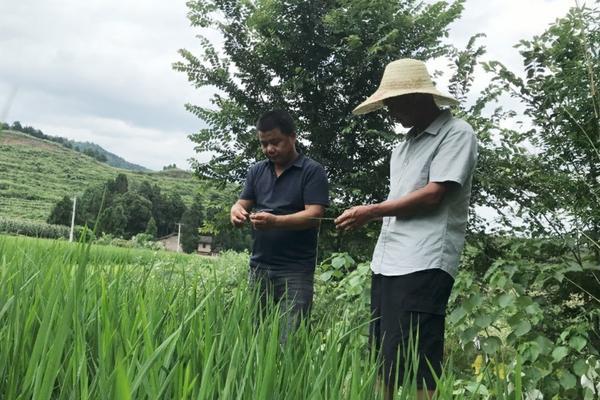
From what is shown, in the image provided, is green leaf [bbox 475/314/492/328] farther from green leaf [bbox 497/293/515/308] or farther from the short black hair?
the short black hair

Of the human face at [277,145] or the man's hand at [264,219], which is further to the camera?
the human face at [277,145]

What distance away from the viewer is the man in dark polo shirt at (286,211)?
239cm

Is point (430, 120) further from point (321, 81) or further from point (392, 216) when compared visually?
point (321, 81)

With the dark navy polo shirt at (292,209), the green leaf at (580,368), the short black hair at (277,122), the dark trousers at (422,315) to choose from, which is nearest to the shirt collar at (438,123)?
the dark trousers at (422,315)

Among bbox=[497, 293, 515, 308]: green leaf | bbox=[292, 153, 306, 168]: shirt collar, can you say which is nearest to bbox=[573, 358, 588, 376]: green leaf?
bbox=[497, 293, 515, 308]: green leaf

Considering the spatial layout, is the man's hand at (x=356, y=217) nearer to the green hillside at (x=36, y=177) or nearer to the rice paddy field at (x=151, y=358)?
the rice paddy field at (x=151, y=358)

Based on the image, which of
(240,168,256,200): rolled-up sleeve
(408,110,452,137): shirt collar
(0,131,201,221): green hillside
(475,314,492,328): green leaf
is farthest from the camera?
(240,168,256,200): rolled-up sleeve

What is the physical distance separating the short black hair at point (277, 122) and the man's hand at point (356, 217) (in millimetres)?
745

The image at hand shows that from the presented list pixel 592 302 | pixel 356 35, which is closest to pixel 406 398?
pixel 592 302

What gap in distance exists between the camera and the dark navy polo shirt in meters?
2.41

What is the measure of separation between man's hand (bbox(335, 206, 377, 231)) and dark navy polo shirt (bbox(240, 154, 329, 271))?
0.52m

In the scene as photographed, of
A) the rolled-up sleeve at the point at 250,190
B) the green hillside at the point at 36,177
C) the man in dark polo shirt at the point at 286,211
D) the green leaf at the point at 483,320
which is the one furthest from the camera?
the rolled-up sleeve at the point at 250,190

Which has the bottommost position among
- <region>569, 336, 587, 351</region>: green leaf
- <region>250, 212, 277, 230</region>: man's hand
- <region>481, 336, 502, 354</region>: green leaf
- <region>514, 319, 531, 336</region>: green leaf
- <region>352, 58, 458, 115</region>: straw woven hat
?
<region>481, 336, 502, 354</region>: green leaf

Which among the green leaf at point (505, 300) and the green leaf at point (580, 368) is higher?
the green leaf at point (505, 300)
